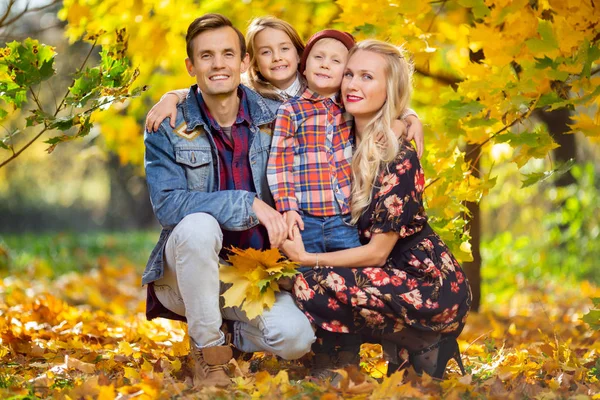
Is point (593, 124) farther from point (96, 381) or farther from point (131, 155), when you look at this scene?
point (131, 155)

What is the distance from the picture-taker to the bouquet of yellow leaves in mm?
2707

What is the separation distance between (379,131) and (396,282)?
605mm

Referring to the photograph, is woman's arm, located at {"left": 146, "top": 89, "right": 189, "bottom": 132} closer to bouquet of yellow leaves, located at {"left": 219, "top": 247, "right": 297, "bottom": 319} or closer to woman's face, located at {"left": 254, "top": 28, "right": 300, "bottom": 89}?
woman's face, located at {"left": 254, "top": 28, "right": 300, "bottom": 89}

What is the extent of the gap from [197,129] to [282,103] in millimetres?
386

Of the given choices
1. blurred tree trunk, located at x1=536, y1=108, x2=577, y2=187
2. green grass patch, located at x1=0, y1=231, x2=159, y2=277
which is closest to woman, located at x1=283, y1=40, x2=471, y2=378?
blurred tree trunk, located at x1=536, y1=108, x2=577, y2=187

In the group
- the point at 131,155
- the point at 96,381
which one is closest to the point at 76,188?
the point at 131,155

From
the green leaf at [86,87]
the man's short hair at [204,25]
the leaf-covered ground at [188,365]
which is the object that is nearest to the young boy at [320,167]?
the man's short hair at [204,25]

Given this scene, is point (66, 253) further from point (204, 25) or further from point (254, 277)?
point (254, 277)

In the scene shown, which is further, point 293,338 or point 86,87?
point 86,87

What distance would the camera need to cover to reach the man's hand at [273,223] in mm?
2768

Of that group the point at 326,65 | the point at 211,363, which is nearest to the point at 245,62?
the point at 326,65

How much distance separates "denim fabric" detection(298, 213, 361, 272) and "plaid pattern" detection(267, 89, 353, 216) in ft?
0.12

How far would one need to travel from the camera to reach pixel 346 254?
9.20 ft

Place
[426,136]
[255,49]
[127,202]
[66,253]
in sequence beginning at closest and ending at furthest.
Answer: [255,49] < [426,136] < [66,253] < [127,202]
